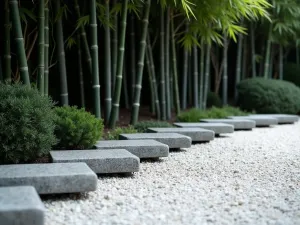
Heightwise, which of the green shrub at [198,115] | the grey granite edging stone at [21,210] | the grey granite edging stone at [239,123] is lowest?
the grey granite edging stone at [21,210]

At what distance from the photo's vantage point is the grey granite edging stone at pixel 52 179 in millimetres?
2223

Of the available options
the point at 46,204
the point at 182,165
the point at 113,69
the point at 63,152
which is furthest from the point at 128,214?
the point at 113,69

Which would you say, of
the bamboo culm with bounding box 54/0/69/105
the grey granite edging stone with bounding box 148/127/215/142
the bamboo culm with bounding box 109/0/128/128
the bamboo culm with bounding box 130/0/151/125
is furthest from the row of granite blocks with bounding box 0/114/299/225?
the bamboo culm with bounding box 54/0/69/105

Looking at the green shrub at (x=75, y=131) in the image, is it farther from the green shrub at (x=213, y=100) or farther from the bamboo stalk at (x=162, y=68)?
the green shrub at (x=213, y=100)

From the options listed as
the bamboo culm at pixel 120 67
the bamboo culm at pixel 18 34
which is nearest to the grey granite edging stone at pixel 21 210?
the bamboo culm at pixel 18 34

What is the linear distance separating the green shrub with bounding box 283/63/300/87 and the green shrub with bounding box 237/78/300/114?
1736 mm

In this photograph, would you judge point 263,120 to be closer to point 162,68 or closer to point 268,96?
point 268,96

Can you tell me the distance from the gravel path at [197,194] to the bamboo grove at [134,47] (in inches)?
49.7

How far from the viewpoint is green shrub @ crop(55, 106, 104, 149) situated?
3.32 m

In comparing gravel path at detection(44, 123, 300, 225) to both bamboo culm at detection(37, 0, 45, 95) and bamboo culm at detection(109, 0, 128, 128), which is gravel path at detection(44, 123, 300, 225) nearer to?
bamboo culm at detection(109, 0, 128, 128)

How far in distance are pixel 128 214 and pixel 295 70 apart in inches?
325

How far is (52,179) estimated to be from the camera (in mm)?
2254

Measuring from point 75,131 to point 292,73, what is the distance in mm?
7298

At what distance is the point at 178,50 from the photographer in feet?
25.9
